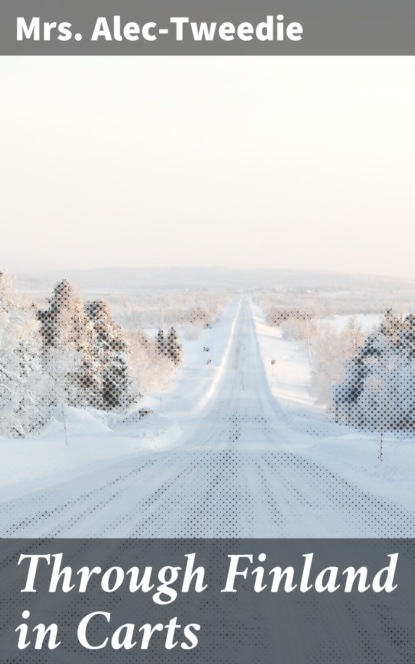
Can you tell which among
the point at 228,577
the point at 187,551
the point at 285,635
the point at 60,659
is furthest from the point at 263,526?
the point at 60,659

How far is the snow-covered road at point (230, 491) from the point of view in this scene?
7.82 meters

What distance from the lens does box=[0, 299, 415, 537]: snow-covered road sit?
308 inches

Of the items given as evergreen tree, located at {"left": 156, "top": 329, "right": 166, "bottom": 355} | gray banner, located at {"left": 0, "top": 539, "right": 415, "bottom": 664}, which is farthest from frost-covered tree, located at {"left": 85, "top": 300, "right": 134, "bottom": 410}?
gray banner, located at {"left": 0, "top": 539, "right": 415, "bottom": 664}

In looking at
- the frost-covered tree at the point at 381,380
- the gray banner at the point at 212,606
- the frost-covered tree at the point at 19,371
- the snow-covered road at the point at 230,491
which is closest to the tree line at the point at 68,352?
the frost-covered tree at the point at 19,371

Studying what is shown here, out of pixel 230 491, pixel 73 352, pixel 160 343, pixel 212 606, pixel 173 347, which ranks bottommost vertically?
pixel 230 491

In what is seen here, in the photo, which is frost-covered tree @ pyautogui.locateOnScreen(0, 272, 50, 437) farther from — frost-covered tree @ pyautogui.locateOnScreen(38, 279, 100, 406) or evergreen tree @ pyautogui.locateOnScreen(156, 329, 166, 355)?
evergreen tree @ pyautogui.locateOnScreen(156, 329, 166, 355)

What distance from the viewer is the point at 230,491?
32.6ft

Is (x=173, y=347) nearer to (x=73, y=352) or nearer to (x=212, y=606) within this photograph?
(x=73, y=352)

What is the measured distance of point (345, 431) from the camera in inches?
560

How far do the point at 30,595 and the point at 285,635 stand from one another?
7.04ft

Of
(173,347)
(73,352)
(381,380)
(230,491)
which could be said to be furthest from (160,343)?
(381,380)

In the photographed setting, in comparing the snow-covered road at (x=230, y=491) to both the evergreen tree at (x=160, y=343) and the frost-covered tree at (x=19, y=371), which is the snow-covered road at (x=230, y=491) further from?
the frost-covered tree at (x=19, y=371)

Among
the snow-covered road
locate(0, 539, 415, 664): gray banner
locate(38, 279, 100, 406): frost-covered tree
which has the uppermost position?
locate(38, 279, 100, 406): frost-covered tree

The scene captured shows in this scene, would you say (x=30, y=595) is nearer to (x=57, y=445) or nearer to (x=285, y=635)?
(x=285, y=635)
